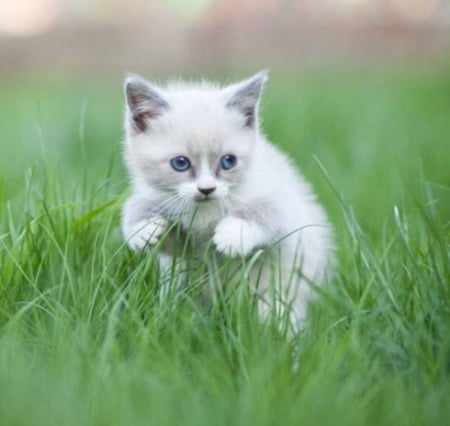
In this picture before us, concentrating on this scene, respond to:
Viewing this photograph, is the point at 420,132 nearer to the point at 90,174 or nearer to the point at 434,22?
the point at 90,174

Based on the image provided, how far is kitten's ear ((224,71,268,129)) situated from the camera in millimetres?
3230

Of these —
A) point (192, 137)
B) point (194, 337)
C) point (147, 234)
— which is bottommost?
point (194, 337)

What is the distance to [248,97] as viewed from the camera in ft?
10.7

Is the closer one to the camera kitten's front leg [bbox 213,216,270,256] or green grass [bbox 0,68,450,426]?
green grass [bbox 0,68,450,426]

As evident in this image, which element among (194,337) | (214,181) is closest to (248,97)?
(214,181)

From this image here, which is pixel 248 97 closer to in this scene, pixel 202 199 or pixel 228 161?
pixel 228 161

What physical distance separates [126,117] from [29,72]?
30.5 feet

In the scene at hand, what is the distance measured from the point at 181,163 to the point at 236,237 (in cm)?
33

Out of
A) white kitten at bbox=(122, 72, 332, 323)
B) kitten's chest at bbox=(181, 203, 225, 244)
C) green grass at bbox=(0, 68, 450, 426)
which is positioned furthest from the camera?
kitten's chest at bbox=(181, 203, 225, 244)

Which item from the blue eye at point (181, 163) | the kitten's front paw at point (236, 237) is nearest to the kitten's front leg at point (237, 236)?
the kitten's front paw at point (236, 237)

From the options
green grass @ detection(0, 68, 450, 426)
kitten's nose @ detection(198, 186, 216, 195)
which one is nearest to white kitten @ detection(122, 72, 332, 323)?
kitten's nose @ detection(198, 186, 216, 195)

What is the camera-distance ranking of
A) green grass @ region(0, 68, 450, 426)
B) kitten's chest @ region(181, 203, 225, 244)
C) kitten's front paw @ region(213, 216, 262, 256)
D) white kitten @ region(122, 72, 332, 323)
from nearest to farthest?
green grass @ region(0, 68, 450, 426), kitten's front paw @ region(213, 216, 262, 256), white kitten @ region(122, 72, 332, 323), kitten's chest @ region(181, 203, 225, 244)

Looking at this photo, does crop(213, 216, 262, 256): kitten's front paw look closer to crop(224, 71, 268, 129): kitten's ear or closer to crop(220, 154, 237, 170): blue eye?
crop(220, 154, 237, 170): blue eye

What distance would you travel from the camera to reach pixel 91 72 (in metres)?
12.0
